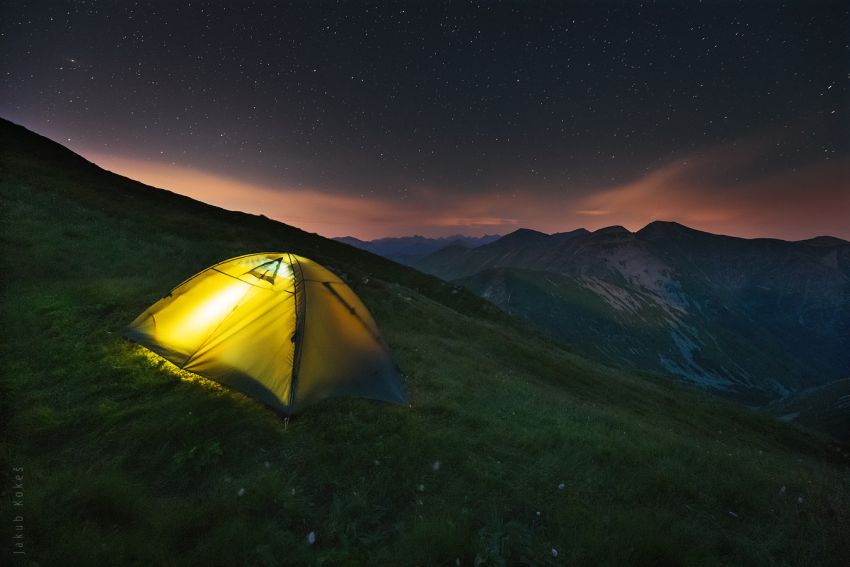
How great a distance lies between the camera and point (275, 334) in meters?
9.91

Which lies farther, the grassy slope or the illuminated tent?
the illuminated tent

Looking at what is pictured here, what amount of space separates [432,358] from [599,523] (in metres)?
10.9

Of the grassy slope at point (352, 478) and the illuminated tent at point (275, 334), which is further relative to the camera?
the illuminated tent at point (275, 334)


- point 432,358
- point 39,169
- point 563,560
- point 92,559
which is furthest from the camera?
point 39,169

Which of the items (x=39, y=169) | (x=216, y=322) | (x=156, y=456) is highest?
(x=39, y=169)

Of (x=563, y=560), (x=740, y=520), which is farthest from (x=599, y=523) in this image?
(x=740, y=520)

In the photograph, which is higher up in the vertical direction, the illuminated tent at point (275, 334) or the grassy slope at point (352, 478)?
the illuminated tent at point (275, 334)

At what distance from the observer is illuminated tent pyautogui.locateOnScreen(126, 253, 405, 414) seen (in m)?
9.57

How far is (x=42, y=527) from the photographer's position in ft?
17.2

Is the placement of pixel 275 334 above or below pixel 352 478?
→ above

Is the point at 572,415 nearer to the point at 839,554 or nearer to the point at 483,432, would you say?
the point at 483,432

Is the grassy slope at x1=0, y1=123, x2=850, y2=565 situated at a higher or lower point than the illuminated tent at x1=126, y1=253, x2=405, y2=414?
lower

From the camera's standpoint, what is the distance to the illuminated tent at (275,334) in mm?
9570

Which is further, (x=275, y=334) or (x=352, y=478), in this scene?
(x=275, y=334)
